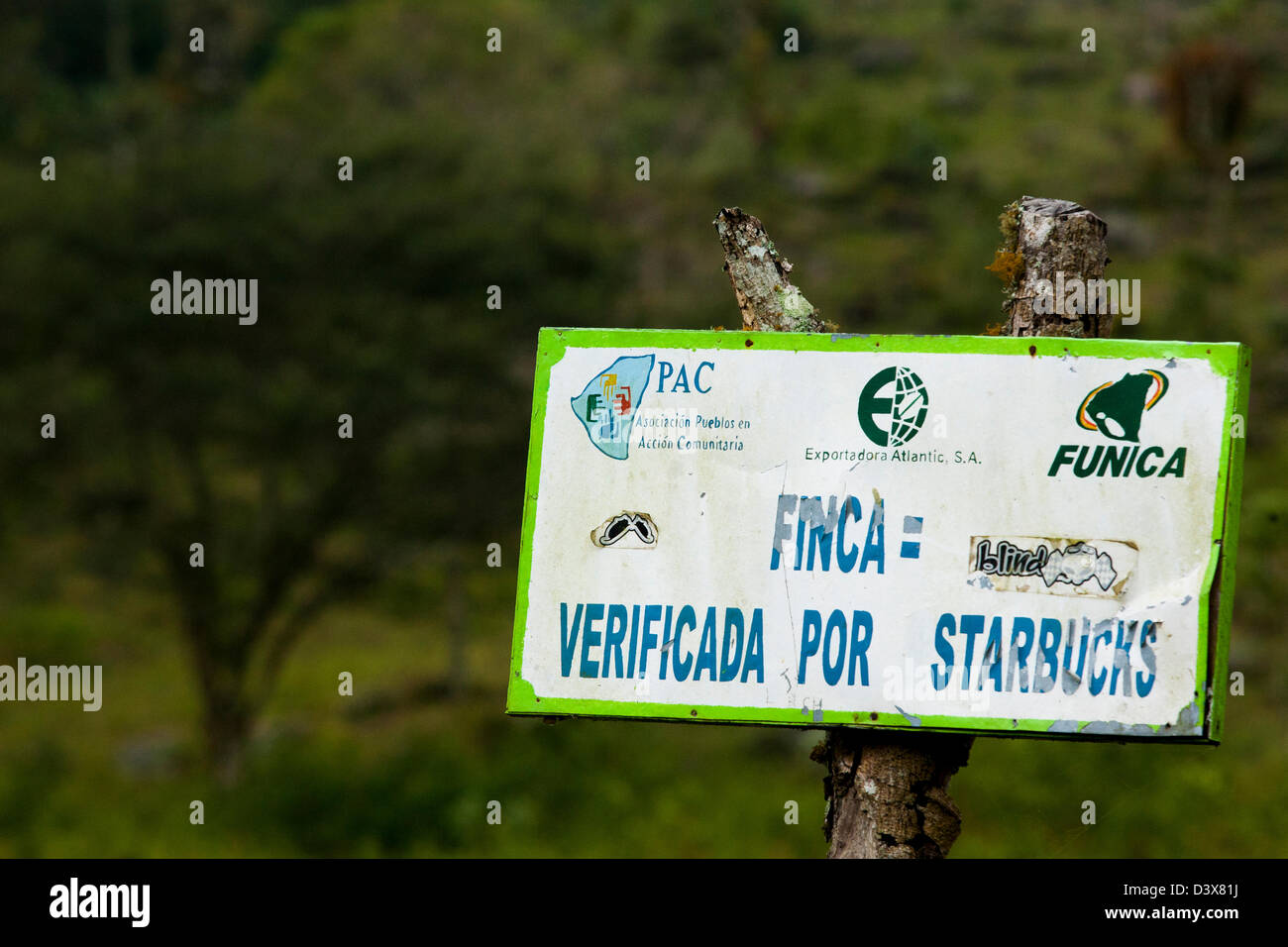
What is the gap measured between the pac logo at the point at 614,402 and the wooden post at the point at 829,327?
39 cm

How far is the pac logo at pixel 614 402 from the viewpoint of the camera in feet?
11.5

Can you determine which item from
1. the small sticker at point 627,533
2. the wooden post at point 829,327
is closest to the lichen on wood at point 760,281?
the wooden post at point 829,327

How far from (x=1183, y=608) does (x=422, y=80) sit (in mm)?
30932

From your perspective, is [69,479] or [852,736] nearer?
[852,736]

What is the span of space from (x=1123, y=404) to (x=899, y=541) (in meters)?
0.64

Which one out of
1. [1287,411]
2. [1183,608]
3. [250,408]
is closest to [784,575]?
[1183,608]

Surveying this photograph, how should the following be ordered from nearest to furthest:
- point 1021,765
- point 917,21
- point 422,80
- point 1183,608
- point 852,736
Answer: point 1183,608
point 852,736
point 1021,765
point 422,80
point 917,21

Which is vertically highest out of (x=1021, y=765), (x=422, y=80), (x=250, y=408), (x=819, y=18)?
(x=819, y=18)

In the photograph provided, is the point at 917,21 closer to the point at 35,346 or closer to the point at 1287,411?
the point at 1287,411

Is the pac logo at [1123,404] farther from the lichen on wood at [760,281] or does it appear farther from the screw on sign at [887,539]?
the lichen on wood at [760,281]

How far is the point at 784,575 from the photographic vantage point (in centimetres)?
339

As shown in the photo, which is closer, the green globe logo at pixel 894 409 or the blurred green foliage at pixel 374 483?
the green globe logo at pixel 894 409

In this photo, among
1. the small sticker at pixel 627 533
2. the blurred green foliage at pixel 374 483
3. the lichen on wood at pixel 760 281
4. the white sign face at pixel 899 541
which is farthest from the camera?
the blurred green foliage at pixel 374 483

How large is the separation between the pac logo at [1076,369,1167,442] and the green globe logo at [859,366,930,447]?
393 millimetres
